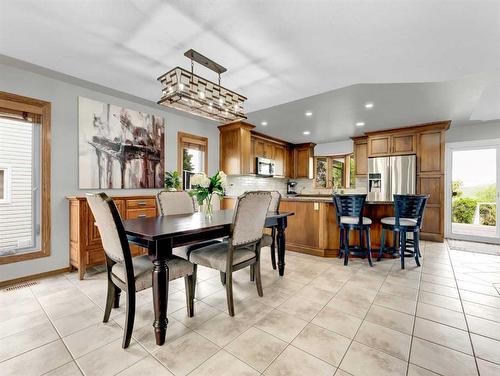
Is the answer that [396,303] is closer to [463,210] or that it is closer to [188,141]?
[188,141]

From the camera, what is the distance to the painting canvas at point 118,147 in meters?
3.25

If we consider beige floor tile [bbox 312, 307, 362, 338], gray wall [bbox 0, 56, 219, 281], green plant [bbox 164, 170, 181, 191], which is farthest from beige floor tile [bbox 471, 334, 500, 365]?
green plant [bbox 164, 170, 181, 191]

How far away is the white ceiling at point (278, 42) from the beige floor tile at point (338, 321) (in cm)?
242

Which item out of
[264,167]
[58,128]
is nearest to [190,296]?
[58,128]

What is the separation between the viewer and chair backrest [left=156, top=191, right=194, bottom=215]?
9.16 feet

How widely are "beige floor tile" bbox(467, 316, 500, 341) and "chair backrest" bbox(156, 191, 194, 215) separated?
9.65ft

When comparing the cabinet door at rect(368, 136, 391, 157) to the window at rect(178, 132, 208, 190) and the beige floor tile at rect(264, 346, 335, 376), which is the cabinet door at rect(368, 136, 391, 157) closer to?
the window at rect(178, 132, 208, 190)

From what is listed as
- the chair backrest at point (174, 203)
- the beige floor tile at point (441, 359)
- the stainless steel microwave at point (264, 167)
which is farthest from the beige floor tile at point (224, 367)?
the stainless steel microwave at point (264, 167)

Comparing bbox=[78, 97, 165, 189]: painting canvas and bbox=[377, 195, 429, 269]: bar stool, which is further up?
bbox=[78, 97, 165, 189]: painting canvas

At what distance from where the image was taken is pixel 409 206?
10.6 ft

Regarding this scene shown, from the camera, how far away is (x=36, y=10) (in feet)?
5.83

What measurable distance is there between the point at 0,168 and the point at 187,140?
2621 mm

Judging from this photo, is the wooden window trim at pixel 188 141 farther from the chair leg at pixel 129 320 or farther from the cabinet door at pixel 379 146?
the cabinet door at pixel 379 146

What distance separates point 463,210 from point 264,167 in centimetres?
454
